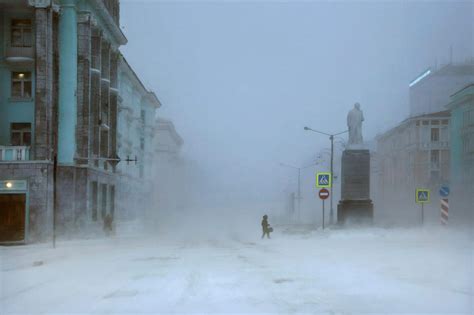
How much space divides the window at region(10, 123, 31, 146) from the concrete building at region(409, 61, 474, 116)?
6517 cm

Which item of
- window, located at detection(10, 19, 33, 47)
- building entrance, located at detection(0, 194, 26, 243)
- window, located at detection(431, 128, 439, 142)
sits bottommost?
building entrance, located at detection(0, 194, 26, 243)

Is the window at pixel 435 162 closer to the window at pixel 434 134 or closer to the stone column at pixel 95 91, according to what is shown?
the window at pixel 434 134

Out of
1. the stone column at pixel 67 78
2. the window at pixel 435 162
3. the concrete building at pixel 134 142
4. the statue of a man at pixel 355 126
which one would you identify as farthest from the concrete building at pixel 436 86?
the stone column at pixel 67 78

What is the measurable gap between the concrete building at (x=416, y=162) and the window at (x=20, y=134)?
5032 cm

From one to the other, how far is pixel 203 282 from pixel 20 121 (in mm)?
28498

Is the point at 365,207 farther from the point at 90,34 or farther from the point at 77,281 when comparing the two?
the point at 77,281

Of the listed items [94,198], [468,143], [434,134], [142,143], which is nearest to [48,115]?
[94,198]

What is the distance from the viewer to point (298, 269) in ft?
57.1

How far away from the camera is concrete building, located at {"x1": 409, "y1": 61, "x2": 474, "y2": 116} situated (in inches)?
3647

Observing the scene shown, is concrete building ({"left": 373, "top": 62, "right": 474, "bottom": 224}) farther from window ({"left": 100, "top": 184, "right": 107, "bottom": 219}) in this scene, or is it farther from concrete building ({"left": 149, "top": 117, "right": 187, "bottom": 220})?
window ({"left": 100, "top": 184, "right": 107, "bottom": 219})

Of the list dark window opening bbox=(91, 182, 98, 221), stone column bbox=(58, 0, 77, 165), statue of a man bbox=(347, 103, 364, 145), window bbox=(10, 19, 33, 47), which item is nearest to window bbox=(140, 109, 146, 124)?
dark window opening bbox=(91, 182, 98, 221)

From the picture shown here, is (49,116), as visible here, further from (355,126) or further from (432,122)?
(432,122)

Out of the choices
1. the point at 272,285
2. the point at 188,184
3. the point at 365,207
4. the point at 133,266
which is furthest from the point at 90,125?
the point at 188,184

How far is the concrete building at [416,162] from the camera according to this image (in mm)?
85938
